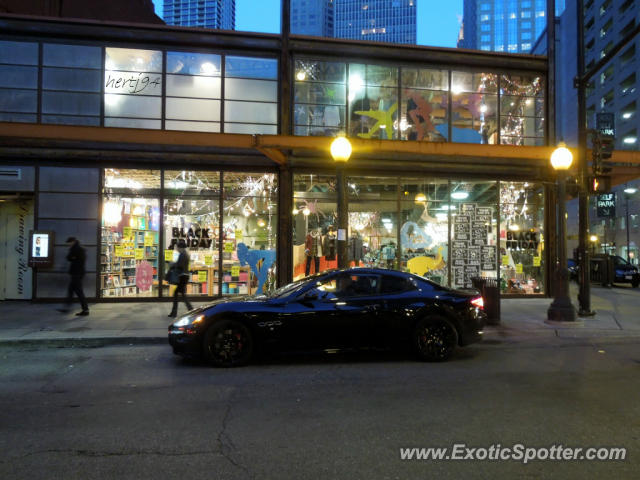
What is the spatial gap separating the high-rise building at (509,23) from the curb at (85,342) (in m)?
146

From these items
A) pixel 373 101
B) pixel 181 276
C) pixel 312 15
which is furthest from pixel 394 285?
pixel 312 15

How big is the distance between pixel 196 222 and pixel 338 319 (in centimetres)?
758

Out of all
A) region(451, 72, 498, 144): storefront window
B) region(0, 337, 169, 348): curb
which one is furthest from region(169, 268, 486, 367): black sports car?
region(451, 72, 498, 144): storefront window

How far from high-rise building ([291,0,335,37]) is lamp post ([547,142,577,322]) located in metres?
158

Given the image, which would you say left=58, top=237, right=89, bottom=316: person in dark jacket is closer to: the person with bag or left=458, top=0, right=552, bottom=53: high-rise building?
the person with bag

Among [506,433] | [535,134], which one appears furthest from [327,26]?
[506,433]

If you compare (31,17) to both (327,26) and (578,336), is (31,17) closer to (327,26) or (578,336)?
(578,336)

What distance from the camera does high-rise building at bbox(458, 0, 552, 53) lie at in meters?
133

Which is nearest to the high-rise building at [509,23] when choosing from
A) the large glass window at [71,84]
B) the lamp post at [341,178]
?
the large glass window at [71,84]

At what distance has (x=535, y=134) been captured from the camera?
563 inches

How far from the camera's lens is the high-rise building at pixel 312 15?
154 metres

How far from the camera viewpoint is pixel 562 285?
1023 cm

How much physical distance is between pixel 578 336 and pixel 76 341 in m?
9.40

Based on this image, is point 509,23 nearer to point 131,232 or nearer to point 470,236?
point 470,236
